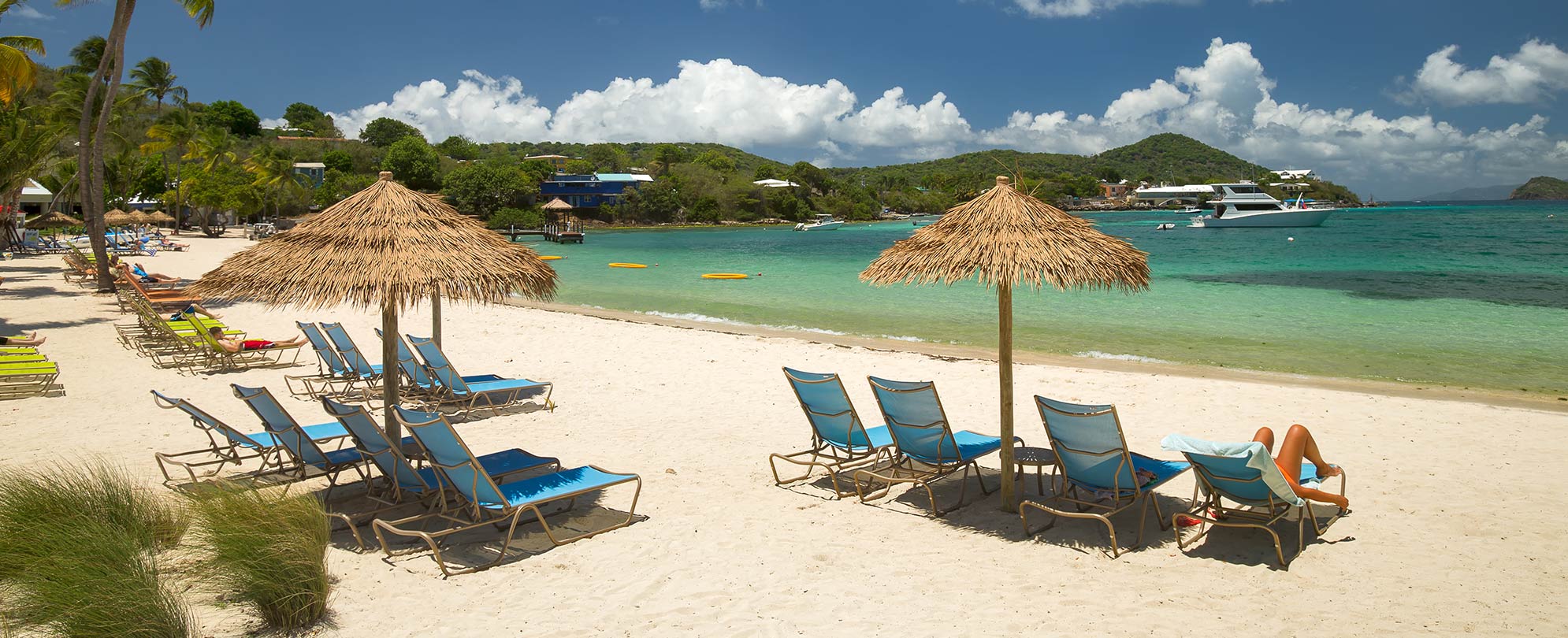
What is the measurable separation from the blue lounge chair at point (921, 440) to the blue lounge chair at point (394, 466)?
209cm

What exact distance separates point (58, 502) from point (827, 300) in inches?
774

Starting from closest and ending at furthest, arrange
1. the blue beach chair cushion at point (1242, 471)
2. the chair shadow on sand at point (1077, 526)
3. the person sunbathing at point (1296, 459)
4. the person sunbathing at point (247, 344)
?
the blue beach chair cushion at point (1242, 471) → the chair shadow on sand at point (1077, 526) → the person sunbathing at point (1296, 459) → the person sunbathing at point (247, 344)

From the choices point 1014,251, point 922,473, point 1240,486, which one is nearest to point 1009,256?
point 1014,251

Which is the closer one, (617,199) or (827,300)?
(827,300)

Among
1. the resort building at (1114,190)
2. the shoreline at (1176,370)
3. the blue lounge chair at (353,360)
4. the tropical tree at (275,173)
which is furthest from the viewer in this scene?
the resort building at (1114,190)

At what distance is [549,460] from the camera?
Answer: 5410mm

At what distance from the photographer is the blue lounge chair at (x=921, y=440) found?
5336mm

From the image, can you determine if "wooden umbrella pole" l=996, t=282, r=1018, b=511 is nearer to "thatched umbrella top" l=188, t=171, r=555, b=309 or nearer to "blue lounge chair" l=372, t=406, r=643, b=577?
"blue lounge chair" l=372, t=406, r=643, b=577

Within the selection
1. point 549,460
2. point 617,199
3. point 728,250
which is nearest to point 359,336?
point 549,460

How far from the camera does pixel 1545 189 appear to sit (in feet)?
597

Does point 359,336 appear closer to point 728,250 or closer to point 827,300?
point 827,300

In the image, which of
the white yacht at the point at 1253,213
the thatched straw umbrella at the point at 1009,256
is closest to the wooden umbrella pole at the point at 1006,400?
the thatched straw umbrella at the point at 1009,256

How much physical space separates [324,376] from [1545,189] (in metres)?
239

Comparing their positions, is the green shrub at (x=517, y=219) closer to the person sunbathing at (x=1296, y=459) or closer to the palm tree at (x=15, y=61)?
the palm tree at (x=15, y=61)
